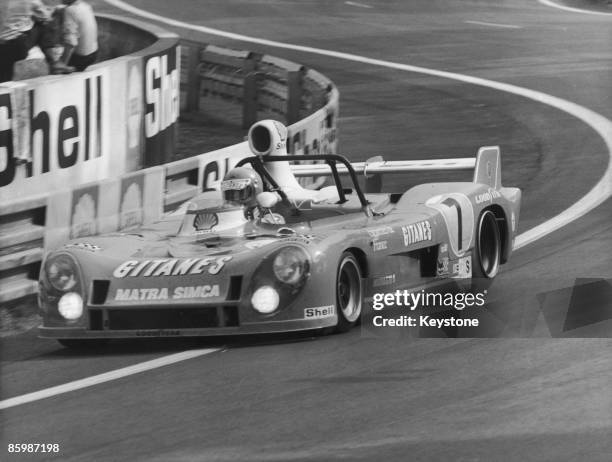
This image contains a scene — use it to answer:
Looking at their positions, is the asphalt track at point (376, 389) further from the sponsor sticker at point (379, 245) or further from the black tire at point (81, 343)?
the sponsor sticker at point (379, 245)

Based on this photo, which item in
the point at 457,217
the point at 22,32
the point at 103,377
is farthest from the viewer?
the point at 22,32

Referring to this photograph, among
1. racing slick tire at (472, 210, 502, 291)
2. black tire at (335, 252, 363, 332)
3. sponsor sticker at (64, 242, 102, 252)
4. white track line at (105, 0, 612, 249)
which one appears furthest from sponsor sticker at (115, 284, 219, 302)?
white track line at (105, 0, 612, 249)

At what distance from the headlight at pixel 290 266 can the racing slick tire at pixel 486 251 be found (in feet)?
6.78

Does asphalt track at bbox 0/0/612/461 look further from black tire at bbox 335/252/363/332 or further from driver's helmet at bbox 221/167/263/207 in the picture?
driver's helmet at bbox 221/167/263/207

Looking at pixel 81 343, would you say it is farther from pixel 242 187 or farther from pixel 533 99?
pixel 533 99

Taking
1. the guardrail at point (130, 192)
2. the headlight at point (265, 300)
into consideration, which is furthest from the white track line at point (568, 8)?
the headlight at point (265, 300)

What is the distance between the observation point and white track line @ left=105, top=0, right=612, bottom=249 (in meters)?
12.4

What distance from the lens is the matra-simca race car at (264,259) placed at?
8180mm

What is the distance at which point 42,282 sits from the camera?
8656 mm

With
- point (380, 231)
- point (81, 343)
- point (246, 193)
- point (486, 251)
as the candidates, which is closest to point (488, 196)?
point (486, 251)

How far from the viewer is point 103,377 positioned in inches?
303

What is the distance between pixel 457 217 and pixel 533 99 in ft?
37.8

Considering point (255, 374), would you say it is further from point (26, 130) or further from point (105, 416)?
point (26, 130)

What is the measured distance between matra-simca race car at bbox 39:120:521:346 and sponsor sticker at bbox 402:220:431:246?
0.03 ft
